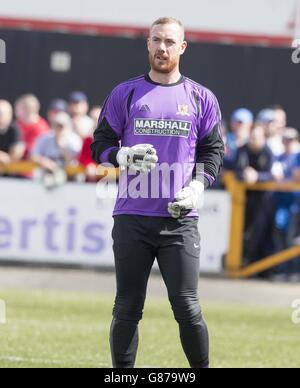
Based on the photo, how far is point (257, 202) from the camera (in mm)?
15164

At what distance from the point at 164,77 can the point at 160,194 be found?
0.73 metres

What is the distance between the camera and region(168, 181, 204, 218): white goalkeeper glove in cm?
691

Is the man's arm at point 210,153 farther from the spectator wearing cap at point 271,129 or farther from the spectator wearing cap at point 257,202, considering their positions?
the spectator wearing cap at point 271,129

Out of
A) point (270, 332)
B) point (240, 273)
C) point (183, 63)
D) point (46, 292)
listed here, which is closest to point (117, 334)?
point (270, 332)

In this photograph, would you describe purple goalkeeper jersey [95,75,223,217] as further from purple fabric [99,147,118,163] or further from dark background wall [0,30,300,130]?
dark background wall [0,30,300,130]

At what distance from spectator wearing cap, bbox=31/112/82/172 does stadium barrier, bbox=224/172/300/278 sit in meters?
2.23

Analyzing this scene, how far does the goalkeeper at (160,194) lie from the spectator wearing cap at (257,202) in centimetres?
801

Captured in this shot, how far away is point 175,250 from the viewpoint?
6.99 m

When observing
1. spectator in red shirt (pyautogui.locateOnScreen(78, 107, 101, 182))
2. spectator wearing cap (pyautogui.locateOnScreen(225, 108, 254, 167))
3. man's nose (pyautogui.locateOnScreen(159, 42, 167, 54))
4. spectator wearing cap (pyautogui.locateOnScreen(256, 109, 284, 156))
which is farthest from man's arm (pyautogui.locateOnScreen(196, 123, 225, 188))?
spectator wearing cap (pyautogui.locateOnScreen(256, 109, 284, 156))

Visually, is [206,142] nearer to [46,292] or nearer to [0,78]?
[46,292]

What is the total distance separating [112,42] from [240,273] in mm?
7360

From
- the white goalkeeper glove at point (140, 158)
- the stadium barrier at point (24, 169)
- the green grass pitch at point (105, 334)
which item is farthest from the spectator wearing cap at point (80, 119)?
the white goalkeeper glove at point (140, 158)

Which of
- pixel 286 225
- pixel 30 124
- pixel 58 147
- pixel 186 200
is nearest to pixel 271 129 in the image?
pixel 286 225

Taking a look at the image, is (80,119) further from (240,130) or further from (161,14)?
(161,14)
